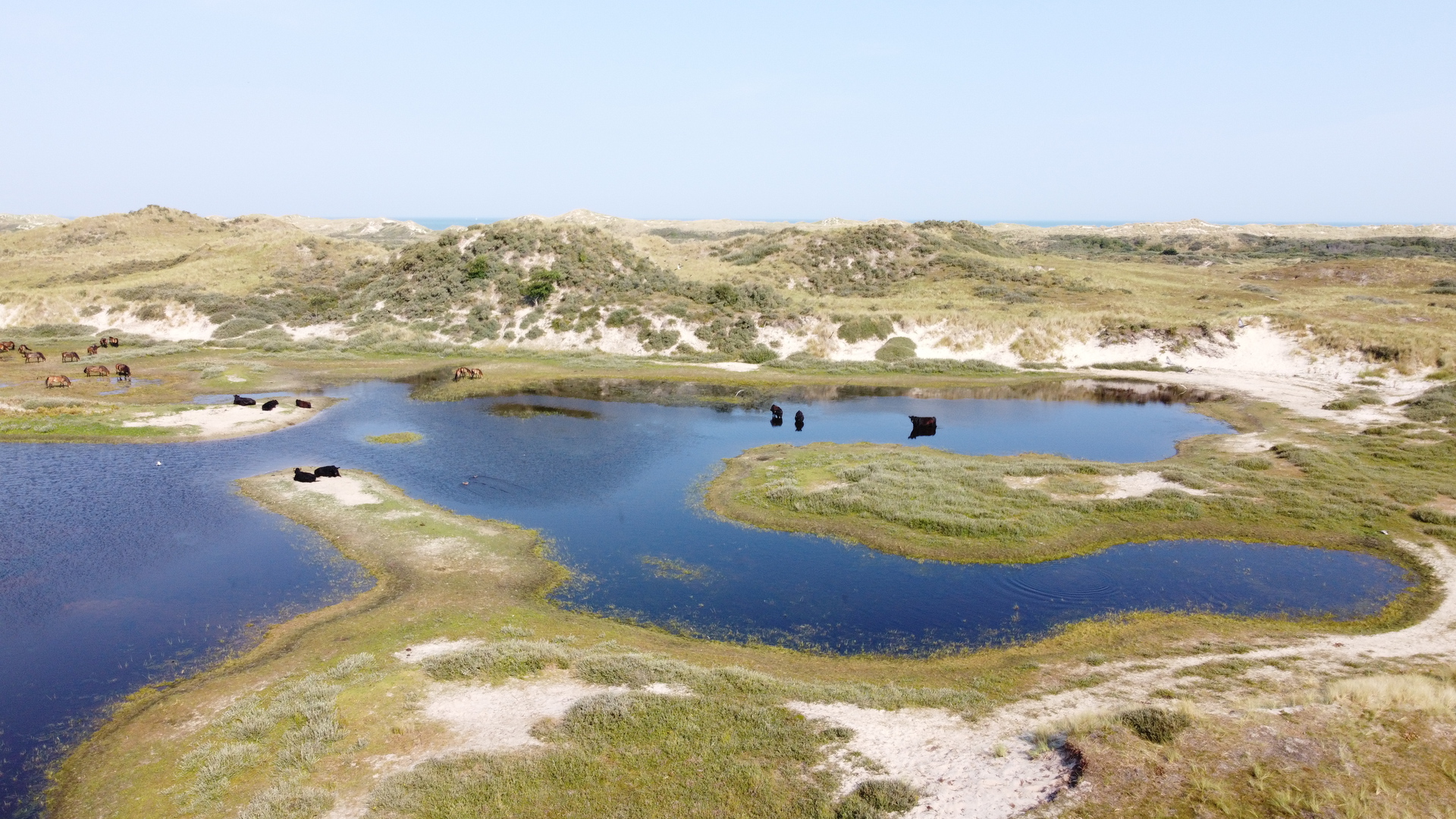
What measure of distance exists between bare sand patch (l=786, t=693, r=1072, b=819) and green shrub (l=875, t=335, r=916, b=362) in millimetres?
53048

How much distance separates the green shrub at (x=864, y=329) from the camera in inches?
2783

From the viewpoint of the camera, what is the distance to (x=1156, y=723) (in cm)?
1396

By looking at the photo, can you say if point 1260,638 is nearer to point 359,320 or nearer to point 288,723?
point 288,723

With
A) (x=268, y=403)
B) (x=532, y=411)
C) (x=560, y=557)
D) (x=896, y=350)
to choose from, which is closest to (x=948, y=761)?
(x=560, y=557)

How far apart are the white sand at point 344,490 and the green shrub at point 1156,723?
2785cm

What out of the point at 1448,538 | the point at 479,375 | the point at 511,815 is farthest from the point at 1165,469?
the point at 479,375

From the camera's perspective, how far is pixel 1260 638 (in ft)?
65.9

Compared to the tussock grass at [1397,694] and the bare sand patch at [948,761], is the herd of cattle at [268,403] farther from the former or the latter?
the tussock grass at [1397,694]

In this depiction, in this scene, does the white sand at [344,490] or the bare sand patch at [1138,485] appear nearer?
the white sand at [344,490]

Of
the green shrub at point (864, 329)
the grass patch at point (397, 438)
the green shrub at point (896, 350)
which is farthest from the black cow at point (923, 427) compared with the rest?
the green shrub at point (864, 329)

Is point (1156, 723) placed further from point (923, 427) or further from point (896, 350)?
point (896, 350)

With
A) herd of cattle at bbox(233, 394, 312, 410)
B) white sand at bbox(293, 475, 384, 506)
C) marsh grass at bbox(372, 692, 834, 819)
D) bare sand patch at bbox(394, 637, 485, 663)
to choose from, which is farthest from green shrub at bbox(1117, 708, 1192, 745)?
herd of cattle at bbox(233, 394, 312, 410)

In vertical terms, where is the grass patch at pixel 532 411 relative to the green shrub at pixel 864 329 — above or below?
below

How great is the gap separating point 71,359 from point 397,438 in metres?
42.9
